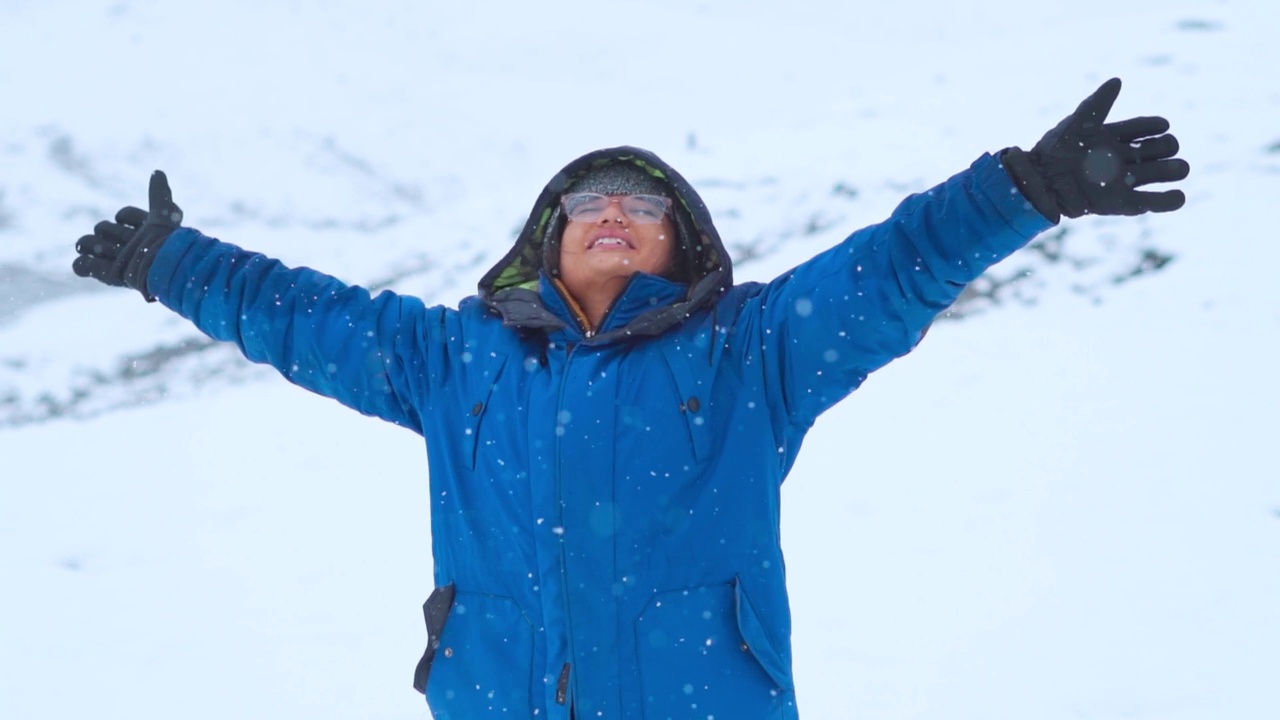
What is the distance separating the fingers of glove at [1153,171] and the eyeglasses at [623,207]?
0.92 meters

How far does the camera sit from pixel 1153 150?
183cm

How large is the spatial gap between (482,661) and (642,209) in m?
0.95

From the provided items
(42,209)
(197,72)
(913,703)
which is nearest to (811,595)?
(913,703)

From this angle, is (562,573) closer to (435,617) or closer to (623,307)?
(435,617)

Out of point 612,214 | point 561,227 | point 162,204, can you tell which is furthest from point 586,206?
point 162,204

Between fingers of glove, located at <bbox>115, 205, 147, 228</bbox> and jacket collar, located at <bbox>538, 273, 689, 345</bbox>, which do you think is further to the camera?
fingers of glove, located at <bbox>115, 205, 147, 228</bbox>

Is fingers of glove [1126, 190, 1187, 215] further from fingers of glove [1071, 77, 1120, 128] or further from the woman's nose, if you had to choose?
the woman's nose

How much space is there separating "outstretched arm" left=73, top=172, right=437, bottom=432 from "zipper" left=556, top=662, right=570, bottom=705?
0.66m

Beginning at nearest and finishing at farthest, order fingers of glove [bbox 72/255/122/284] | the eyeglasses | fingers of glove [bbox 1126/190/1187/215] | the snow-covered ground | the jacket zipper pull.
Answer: fingers of glove [bbox 1126/190/1187/215], the jacket zipper pull, the eyeglasses, fingers of glove [bbox 72/255/122/284], the snow-covered ground

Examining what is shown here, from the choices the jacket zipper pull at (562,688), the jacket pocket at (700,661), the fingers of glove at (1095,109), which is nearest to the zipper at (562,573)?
the jacket zipper pull at (562,688)

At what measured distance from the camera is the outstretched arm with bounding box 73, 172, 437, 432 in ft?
7.50

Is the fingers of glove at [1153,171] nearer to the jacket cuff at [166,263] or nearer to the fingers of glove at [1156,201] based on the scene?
the fingers of glove at [1156,201]

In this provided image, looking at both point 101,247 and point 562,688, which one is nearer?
point 562,688

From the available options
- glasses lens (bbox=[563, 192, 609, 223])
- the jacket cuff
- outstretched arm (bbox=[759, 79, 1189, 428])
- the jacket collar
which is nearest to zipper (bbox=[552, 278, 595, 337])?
the jacket collar
